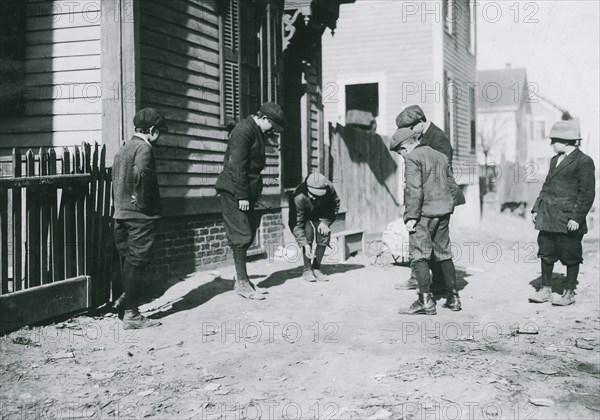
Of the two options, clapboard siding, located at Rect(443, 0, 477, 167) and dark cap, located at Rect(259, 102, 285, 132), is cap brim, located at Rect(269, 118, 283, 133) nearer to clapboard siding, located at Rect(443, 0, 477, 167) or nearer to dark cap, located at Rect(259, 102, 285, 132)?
dark cap, located at Rect(259, 102, 285, 132)

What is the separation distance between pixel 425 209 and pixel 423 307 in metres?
0.99

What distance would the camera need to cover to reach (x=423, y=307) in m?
6.43

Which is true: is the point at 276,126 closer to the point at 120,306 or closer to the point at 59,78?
the point at 120,306

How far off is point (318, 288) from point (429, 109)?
430 inches

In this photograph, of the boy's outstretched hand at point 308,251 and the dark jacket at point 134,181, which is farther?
the boy's outstretched hand at point 308,251

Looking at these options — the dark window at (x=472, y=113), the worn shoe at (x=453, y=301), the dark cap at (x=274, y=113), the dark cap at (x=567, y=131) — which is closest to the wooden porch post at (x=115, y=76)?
the dark cap at (x=274, y=113)

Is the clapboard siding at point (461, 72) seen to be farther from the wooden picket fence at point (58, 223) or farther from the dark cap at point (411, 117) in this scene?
the wooden picket fence at point (58, 223)

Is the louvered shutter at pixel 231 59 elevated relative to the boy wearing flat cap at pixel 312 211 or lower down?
elevated

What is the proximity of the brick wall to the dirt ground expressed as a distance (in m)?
0.65

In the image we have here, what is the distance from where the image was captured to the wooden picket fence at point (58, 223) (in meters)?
5.32

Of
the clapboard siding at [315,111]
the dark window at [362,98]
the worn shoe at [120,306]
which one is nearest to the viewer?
the worn shoe at [120,306]

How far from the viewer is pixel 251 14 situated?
34.4ft

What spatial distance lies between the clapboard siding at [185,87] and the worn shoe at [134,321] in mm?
2625

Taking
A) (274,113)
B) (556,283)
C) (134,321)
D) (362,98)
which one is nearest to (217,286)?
(134,321)
